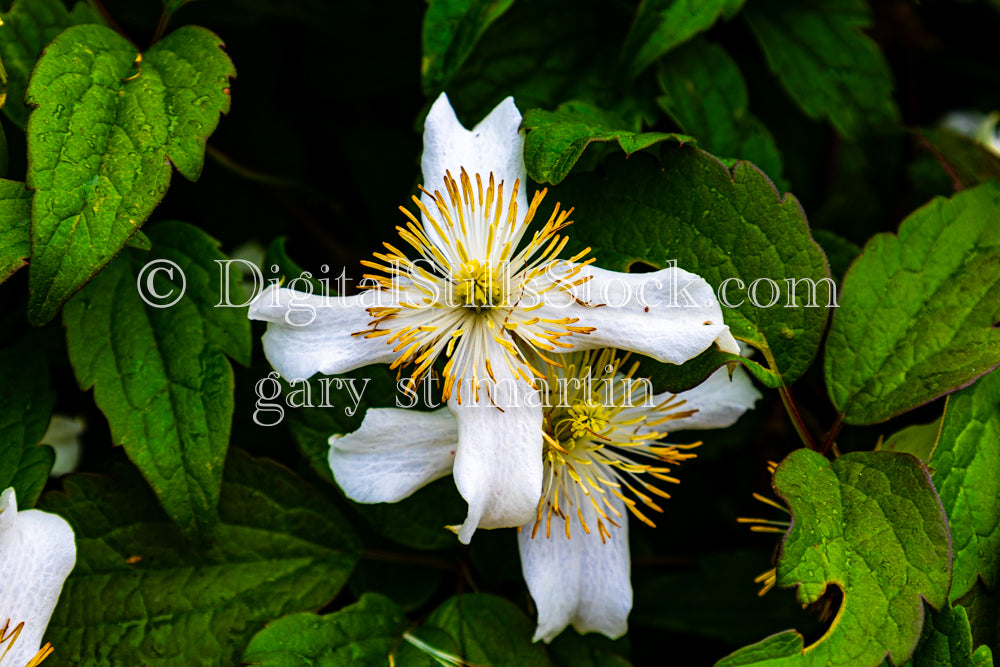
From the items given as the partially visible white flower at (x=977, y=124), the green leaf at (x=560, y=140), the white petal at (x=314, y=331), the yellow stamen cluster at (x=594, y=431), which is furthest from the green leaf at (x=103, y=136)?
the partially visible white flower at (x=977, y=124)

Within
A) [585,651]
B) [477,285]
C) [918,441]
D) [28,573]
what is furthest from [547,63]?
[28,573]

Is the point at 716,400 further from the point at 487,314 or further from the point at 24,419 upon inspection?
the point at 24,419

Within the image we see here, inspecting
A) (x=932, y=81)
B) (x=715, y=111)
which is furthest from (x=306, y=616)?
(x=932, y=81)

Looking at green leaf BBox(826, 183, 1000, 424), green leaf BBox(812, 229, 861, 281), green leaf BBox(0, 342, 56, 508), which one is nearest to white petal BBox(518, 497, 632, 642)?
green leaf BBox(826, 183, 1000, 424)

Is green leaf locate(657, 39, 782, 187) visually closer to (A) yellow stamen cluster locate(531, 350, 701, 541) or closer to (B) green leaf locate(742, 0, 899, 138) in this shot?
(B) green leaf locate(742, 0, 899, 138)

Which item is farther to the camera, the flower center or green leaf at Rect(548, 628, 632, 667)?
green leaf at Rect(548, 628, 632, 667)

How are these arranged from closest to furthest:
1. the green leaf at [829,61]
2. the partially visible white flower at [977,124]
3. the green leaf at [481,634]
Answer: the green leaf at [481,634] → the green leaf at [829,61] → the partially visible white flower at [977,124]

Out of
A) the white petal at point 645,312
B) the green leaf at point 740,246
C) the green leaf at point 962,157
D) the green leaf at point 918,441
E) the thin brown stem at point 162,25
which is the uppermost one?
the thin brown stem at point 162,25

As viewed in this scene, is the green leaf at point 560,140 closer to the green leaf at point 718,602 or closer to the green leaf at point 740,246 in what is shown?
the green leaf at point 740,246
